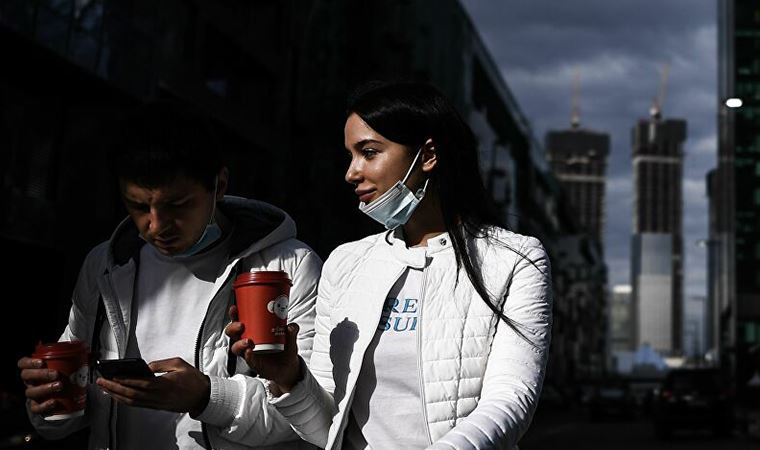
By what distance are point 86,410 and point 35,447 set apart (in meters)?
5.17

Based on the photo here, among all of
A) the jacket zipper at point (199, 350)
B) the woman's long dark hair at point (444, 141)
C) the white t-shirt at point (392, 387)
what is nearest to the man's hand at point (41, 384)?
the jacket zipper at point (199, 350)

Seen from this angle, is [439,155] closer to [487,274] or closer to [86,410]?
[487,274]

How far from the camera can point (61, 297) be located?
19406mm

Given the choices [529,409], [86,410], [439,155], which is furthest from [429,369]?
[86,410]

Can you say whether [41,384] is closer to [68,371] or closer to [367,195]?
[68,371]

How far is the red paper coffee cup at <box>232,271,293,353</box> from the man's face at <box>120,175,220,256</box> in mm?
512

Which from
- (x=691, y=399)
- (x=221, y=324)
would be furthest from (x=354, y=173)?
(x=691, y=399)

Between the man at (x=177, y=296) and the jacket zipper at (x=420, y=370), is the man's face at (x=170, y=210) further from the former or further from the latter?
the jacket zipper at (x=420, y=370)

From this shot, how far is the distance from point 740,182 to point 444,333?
92.4 metres

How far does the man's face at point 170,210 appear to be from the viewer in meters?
3.24

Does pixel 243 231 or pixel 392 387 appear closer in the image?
pixel 392 387

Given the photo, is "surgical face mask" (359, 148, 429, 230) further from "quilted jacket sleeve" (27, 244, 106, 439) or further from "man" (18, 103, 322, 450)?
"quilted jacket sleeve" (27, 244, 106, 439)

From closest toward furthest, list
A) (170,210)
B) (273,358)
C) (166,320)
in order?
(273,358)
(170,210)
(166,320)

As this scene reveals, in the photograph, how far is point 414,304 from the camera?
3.06 meters
